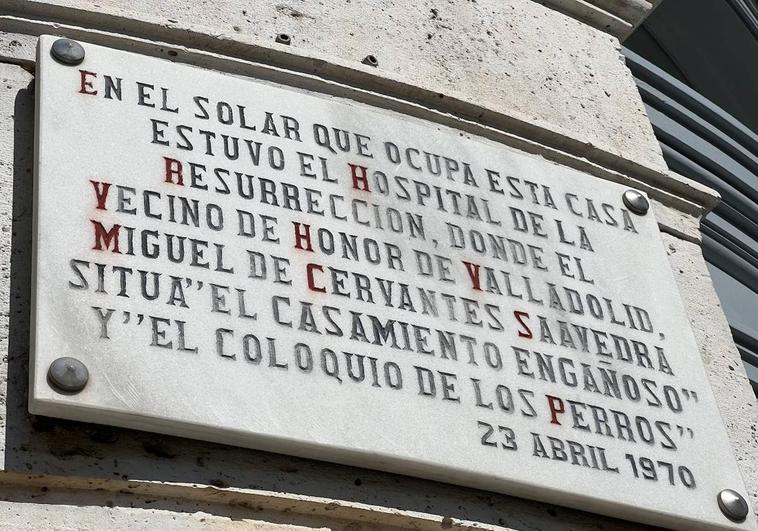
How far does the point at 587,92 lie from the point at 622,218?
0.65 m

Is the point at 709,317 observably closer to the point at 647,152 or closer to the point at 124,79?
the point at 647,152

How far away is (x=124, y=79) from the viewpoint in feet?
11.8

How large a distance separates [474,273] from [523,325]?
187mm

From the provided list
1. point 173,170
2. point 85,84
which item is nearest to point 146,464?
point 173,170

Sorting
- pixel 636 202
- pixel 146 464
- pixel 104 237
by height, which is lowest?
pixel 146 464

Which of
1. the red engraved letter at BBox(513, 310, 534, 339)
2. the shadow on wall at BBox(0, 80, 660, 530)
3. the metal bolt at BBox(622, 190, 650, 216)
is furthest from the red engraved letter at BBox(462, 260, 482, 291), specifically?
the metal bolt at BBox(622, 190, 650, 216)

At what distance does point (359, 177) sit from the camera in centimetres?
377

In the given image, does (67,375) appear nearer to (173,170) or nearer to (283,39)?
(173,170)

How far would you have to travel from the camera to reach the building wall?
298cm

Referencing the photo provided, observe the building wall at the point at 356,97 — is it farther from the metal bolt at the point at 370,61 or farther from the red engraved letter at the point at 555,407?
the red engraved letter at the point at 555,407

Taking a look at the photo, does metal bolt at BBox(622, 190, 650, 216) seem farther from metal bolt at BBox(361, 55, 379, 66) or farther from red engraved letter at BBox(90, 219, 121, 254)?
red engraved letter at BBox(90, 219, 121, 254)

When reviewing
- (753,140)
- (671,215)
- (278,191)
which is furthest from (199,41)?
(753,140)

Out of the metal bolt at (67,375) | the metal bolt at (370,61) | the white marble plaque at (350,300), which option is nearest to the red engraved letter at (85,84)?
A: the white marble plaque at (350,300)

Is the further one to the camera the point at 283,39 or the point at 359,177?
the point at 283,39
